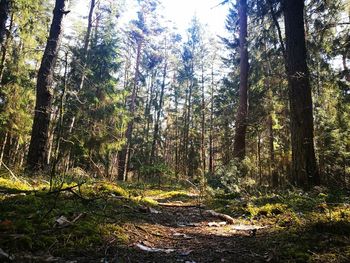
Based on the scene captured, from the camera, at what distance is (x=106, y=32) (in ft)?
61.6

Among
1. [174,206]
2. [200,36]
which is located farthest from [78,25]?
[174,206]

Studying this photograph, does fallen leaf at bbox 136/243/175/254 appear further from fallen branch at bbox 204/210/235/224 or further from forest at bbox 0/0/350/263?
fallen branch at bbox 204/210/235/224

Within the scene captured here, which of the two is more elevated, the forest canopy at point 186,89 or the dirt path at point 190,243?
the forest canopy at point 186,89

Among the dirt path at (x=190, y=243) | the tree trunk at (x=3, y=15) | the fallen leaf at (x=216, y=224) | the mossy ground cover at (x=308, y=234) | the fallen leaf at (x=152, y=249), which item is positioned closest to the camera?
the mossy ground cover at (x=308, y=234)

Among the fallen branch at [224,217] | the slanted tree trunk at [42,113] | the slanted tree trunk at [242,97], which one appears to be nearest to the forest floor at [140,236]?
the fallen branch at [224,217]

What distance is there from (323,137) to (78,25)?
67.6 ft

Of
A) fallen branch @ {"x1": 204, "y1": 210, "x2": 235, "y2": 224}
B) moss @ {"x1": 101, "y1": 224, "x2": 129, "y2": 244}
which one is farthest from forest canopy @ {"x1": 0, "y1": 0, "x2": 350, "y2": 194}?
fallen branch @ {"x1": 204, "y1": 210, "x2": 235, "y2": 224}

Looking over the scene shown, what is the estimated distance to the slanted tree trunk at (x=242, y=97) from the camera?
1224 cm

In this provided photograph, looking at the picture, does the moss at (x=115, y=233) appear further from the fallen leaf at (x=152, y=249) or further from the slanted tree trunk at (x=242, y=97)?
the slanted tree trunk at (x=242, y=97)

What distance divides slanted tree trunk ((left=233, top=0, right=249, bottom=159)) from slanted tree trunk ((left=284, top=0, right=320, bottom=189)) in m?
4.26

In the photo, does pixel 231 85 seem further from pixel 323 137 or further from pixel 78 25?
pixel 78 25

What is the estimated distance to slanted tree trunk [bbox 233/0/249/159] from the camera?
40.2 feet

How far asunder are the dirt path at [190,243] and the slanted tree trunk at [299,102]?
3205mm

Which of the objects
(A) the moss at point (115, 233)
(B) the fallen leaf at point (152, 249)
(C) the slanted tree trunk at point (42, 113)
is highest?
(C) the slanted tree trunk at point (42, 113)
